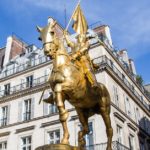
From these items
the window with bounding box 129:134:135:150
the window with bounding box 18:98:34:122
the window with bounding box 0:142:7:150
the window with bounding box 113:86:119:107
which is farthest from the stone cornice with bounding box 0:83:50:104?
the window with bounding box 129:134:135:150

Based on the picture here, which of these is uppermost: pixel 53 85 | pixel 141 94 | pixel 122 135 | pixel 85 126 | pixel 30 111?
pixel 141 94

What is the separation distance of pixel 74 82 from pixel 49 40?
0.95 m

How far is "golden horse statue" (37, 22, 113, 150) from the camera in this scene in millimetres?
5739

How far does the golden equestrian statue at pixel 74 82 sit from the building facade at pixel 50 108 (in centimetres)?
1518

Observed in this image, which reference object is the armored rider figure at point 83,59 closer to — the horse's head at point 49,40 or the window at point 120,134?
the horse's head at point 49,40

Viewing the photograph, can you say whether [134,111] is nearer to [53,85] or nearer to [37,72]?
[37,72]

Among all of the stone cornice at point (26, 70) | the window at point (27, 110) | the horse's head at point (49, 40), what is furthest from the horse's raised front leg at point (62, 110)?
the stone cornice at point (26, 70)

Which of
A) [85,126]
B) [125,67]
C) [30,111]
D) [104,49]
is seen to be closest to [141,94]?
[125,67]

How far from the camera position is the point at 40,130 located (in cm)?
2509

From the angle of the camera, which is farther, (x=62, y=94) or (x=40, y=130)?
(x=40, y=130)

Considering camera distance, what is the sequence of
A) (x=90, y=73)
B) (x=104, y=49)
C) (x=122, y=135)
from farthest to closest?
1. (x=104, y=49)
2. (x=122, y=135)
3. (x=90, y=73)

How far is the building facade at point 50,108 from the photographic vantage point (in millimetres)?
23656

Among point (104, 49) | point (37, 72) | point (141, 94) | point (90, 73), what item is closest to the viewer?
point (90, 73)

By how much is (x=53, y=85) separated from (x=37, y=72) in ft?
74.7
